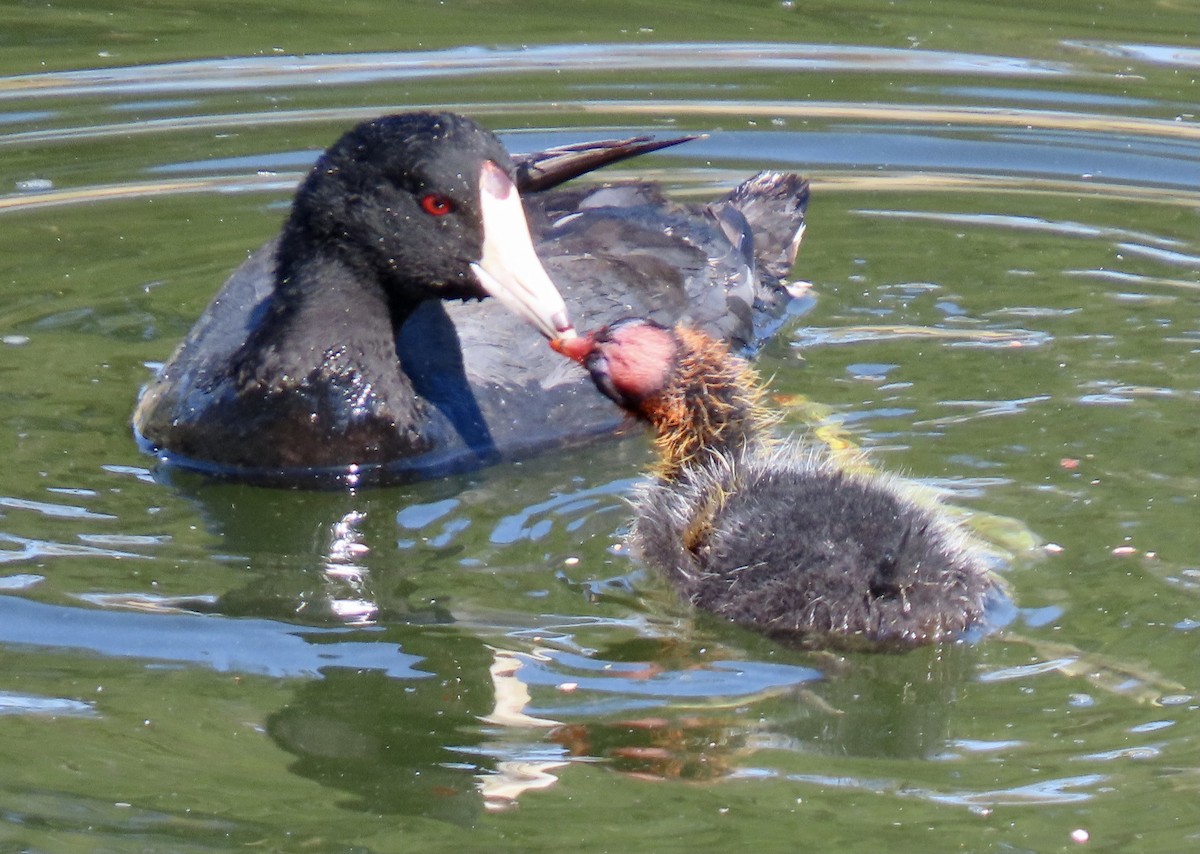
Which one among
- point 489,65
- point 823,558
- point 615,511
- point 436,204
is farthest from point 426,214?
point 489,65

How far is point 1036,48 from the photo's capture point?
399 inches

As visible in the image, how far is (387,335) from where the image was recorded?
5.97m

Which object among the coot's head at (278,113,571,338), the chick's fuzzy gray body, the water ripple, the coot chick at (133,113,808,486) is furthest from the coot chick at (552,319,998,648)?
the water ripple

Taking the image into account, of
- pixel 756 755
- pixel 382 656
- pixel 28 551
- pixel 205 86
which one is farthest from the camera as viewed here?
pixel 205 86

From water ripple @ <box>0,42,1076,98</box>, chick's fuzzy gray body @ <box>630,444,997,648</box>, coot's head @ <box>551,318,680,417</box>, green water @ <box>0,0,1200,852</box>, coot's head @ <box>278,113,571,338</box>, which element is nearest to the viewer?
green water @ <box>0,0,1200,852</box>

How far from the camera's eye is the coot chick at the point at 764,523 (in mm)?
4527

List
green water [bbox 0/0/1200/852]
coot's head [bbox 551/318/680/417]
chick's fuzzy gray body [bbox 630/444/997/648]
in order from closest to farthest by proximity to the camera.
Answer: green water [bbox 0/0/1200/852] → chick's fuzzy gray body [bbox 630/444/997/648] → coot's head [bbox 551/318/680/417]

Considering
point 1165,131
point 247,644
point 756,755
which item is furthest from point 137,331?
point 1165,131

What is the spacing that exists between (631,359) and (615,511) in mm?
659

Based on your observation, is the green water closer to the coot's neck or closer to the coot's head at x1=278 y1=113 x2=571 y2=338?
the coot's neck

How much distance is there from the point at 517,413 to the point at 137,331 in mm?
1678

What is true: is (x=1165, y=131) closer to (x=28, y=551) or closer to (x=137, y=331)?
(x=137, y=331)

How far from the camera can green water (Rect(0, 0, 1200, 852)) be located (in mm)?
3840

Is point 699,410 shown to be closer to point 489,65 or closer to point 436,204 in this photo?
point 436,204
